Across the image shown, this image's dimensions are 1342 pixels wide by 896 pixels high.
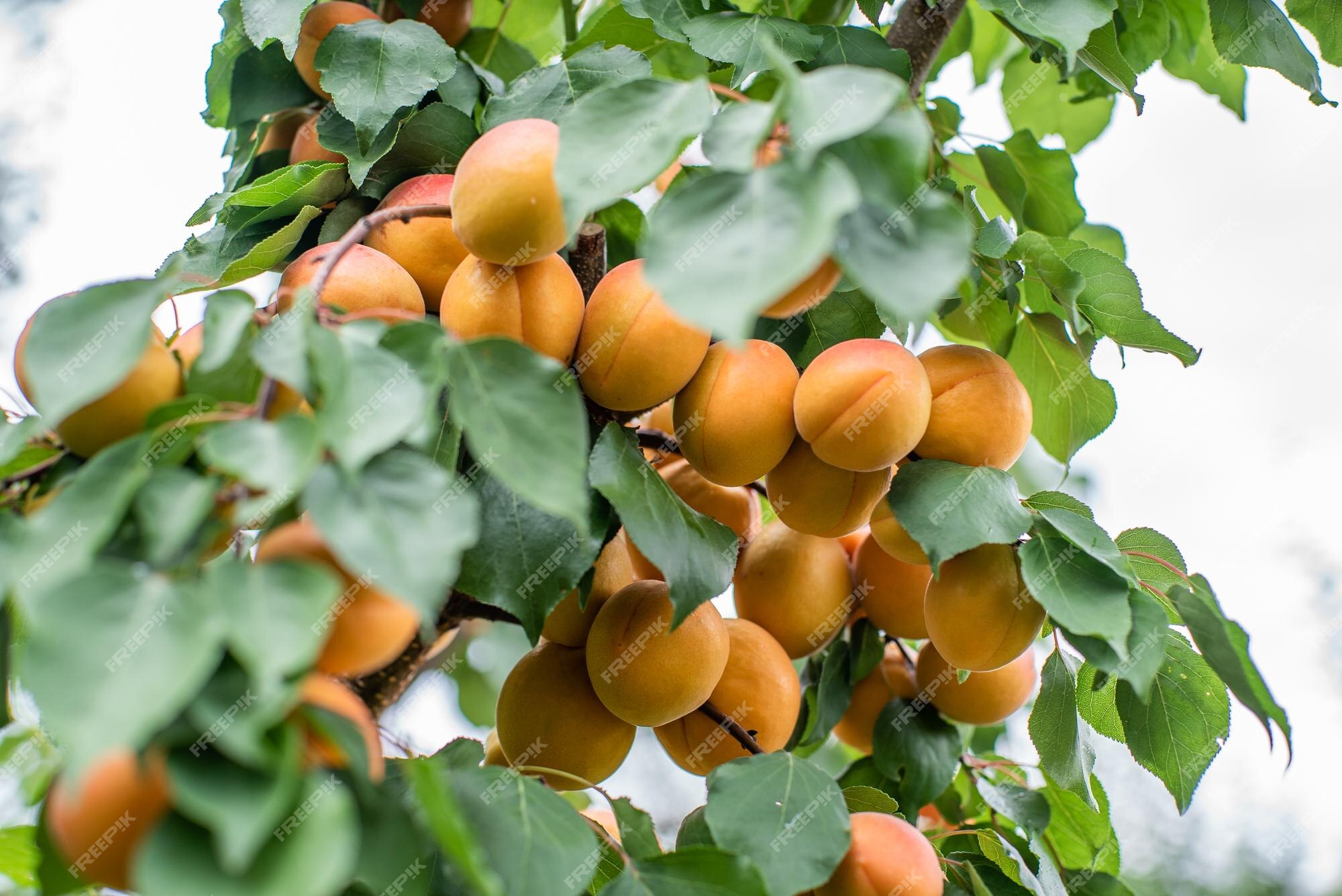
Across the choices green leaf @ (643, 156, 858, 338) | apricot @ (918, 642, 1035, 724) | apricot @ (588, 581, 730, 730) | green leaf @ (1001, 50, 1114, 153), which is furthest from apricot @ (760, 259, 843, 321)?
green leaf @ (1001, 50, 1114, 153)

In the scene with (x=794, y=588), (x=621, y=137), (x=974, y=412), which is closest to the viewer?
(x=621, y=137)

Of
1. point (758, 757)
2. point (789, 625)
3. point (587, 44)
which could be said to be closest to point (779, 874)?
point (758, 757)

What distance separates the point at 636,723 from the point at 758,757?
4.0 inches

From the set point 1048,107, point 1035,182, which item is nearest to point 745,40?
point 1035,182

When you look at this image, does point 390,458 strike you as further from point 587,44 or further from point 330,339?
point 587,44

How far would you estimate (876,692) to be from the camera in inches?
36.2

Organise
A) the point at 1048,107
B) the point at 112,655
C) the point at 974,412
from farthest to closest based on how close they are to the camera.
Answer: the point at 1048,107 < the point at 974,412 < the point at 112,655

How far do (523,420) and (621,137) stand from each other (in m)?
0.14

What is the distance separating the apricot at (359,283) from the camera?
2.05ft

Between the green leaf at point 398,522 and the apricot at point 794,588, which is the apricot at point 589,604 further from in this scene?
the green leaf at point 398,522

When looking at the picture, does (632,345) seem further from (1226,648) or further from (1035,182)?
(1035,182)

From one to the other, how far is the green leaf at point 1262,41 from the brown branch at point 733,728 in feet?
2.23

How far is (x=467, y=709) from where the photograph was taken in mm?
1396

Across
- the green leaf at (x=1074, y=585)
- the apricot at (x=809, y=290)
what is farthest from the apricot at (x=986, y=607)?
the apricot at (x=809, y=290)
